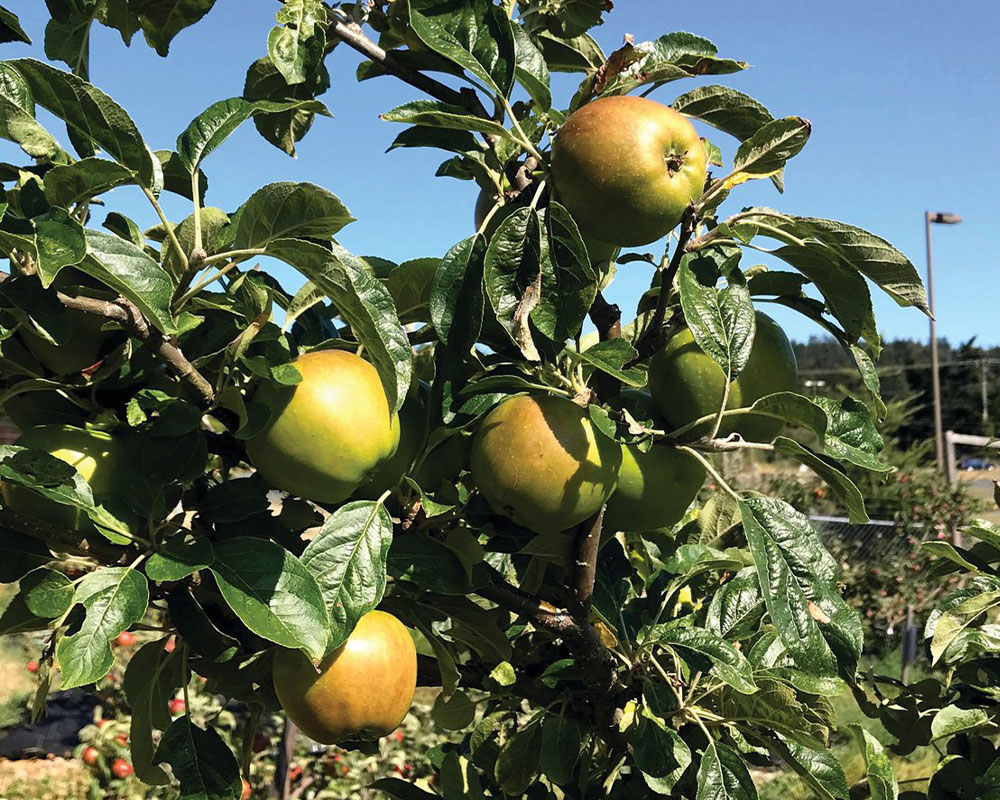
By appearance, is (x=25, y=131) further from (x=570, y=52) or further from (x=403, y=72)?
(x=570, y=52)

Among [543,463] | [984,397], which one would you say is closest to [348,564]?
[543,463]

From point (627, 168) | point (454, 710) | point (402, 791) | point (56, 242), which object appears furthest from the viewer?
point (402, 791)

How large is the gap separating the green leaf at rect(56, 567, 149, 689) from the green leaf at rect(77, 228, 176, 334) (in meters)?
0.27

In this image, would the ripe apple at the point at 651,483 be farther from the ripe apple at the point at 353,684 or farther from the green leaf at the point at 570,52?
the green leaf at the point at 570,52

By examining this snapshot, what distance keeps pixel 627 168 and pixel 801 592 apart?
18.2 inches

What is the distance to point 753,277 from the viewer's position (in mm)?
1041

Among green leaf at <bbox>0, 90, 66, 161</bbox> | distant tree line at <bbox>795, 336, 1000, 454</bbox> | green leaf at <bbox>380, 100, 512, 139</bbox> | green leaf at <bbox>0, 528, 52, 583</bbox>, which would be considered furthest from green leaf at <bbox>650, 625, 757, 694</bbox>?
distant tree line at <bbox>795, 336, 1000, 454</bbox>

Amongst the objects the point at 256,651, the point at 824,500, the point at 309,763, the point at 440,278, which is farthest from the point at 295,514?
the point at 824,500

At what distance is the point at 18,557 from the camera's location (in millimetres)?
928

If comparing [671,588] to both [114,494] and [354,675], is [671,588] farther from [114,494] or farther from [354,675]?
[114,494]

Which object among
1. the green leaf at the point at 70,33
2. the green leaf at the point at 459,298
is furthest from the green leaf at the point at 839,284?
the green leaf at the point at 70,33

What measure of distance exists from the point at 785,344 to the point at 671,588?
422 mm

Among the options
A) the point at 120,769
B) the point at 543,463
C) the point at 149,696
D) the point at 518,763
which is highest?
the point at 543,463

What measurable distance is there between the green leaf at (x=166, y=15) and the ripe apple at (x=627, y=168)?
1.86ft
